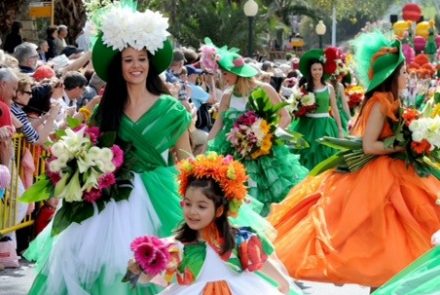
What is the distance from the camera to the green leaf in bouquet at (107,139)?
660 cm

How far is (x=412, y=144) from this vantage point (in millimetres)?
8195

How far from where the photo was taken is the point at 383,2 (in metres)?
86.7

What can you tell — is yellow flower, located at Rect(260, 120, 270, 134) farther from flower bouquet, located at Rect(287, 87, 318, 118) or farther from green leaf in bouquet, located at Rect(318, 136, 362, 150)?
green leaf in bouquet, located at Rect(318, 136, 362, 150)

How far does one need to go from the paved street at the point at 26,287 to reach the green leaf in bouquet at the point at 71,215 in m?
2.67

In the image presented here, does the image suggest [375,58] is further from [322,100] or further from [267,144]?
[322,100]

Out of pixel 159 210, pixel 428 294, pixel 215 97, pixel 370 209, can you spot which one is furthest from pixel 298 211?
pixel 215 97

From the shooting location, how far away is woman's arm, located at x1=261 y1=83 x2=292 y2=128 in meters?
11.4

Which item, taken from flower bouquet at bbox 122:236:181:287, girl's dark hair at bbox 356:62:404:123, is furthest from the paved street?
flower bouquet at bbox 122:236:181:287

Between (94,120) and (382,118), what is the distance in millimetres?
2400

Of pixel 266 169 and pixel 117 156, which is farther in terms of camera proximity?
pixel 266 169

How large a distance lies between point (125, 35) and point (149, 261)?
6.43ft

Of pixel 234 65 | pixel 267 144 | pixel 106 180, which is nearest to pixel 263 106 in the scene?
pixel 267 144

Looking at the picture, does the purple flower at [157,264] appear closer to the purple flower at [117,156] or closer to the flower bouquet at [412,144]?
the purple flower at [117,156]

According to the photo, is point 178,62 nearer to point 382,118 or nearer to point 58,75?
point 58,75
